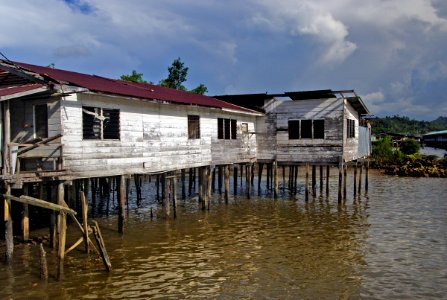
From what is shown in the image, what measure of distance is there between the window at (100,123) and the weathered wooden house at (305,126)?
11239 millimetres

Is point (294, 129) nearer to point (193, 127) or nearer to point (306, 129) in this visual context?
point (306, 129)

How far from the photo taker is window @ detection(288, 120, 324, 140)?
2336 cm

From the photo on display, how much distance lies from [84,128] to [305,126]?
13.3 metres

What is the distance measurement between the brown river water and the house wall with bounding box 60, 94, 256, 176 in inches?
107

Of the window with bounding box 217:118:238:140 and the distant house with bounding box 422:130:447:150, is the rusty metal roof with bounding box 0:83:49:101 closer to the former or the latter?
the window with bounding box 217:118:238:140

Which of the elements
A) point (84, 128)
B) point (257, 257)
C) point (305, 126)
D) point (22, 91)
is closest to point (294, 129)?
point (305, 126)

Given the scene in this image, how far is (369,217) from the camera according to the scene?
1977cm

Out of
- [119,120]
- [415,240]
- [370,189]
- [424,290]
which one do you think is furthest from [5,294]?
[370,189]

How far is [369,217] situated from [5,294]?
15.5 metres

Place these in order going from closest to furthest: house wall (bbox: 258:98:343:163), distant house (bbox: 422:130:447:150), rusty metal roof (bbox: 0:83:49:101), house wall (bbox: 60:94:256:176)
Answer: rusty metal roof (bbox: 0:83:49:101), house wall (bbox: 60:94:256:176), house wall (bbox: 258:98:343:163), distant house (bbox: 422:130:447:150)

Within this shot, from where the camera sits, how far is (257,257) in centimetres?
1342

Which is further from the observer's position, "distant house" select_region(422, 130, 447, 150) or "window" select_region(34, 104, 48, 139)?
"distant house" select_region(422, 130, 447, 150)

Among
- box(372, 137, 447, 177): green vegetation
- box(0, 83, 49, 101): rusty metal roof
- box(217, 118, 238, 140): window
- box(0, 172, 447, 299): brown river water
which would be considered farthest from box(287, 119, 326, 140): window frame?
box(372, 137, 447, 177): green vegetation

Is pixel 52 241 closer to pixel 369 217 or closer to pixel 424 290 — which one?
pixel 424 290
